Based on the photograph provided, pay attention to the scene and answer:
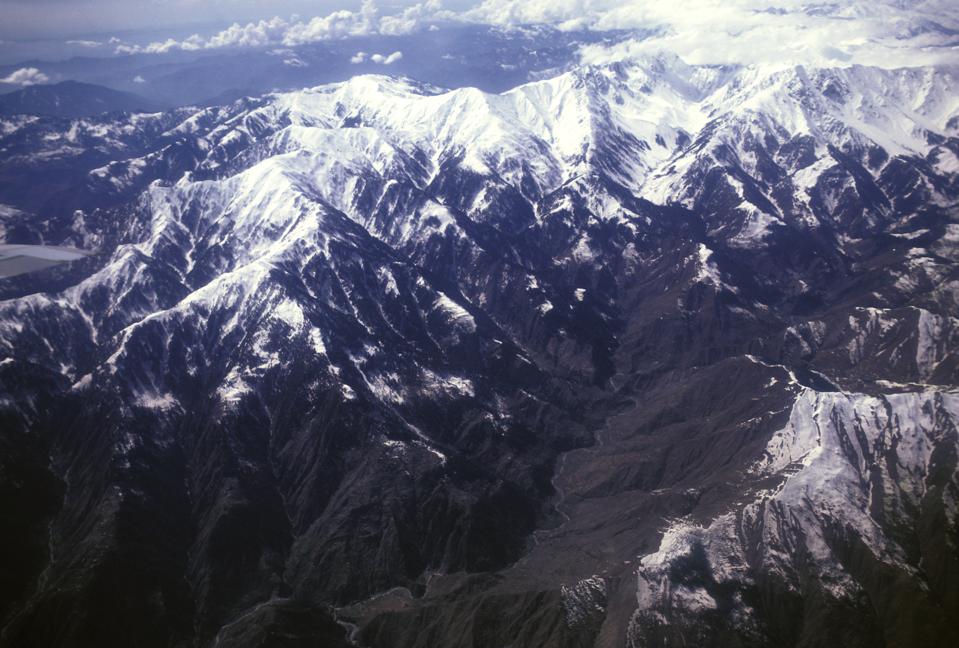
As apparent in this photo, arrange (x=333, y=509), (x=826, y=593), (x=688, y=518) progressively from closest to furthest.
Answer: (x=826, y=593)
(x=688, y=518)
(x=333, y=509)

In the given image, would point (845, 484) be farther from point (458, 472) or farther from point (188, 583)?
point (188, 583)

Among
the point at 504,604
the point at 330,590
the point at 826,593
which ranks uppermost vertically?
Result: the point at 826,593

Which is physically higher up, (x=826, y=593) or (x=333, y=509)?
(x=826, y=593)

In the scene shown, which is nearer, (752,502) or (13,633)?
(13,633)

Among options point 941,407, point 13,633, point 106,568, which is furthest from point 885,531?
point 13,633

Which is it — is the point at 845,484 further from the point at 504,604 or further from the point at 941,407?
the point at 504,604

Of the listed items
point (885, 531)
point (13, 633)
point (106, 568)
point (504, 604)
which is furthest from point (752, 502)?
point (13, 633)

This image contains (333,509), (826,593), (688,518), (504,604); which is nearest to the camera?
(826,593)

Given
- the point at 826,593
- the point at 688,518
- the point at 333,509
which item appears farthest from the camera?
the point at 333,509

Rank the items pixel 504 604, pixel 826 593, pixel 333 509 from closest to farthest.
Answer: pixel 826 593
pixel 504 604
pixel 333 509
